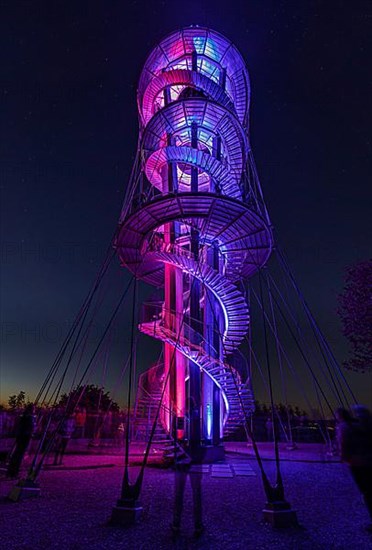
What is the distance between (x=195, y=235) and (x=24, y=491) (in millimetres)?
13029

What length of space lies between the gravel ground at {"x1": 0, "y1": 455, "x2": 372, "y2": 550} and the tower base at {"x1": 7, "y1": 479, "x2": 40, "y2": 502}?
198 millimetres

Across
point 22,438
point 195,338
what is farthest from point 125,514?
point 195,338

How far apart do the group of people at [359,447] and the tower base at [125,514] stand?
12.3 ft

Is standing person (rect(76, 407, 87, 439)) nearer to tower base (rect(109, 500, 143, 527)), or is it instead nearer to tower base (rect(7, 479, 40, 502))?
tower base (rect(7, 479, 40, 502))

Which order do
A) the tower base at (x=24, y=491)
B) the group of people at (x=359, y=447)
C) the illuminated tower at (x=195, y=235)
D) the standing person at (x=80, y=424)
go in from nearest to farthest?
the group of people at (x=359, y=447)
the tower base at (x=24, y=491)
the illuminated tower at (x=195, y=235)
the standing person at (x=80, y=424)

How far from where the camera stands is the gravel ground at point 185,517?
6.30 m

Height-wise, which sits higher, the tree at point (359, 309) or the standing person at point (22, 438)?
the tree at point (359, 309)

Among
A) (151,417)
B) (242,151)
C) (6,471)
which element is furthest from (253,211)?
(6,471)

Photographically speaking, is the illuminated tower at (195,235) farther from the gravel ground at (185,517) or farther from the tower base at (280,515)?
the tower base at (280,515)

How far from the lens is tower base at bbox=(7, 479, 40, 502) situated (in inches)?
360

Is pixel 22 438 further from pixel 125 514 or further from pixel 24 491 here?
pixel 125 514

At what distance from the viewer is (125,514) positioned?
7.34 m

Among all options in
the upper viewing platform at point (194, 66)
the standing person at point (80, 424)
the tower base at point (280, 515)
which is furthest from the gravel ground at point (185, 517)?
the upper viewing platform at point (194, 66)

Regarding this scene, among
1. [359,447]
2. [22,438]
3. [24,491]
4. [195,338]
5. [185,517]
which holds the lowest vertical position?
[185,517]
